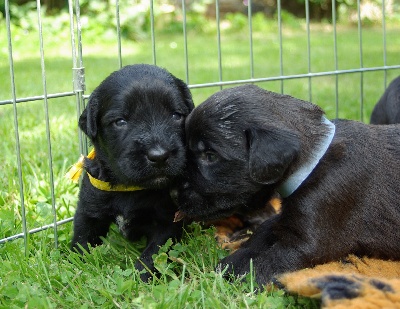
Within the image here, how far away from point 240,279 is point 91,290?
573mm

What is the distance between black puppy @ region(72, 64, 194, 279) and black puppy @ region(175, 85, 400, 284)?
0.14m

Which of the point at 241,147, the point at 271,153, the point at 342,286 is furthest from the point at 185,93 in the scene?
the point at 342,286

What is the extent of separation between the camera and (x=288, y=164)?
224 centimetres

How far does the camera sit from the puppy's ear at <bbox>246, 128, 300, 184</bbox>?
2.21 meters

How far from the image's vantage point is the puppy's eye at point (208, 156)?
2.38 m

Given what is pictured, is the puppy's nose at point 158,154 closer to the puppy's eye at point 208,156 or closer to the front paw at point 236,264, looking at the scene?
the puppy's eye at point 208,156

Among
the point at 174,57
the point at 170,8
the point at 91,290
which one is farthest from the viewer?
the point at 170,8

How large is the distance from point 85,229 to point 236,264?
784 millimetres

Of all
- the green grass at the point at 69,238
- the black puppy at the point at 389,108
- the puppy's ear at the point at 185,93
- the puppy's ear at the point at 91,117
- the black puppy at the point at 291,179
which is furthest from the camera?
the black puppy at the point at 389,108

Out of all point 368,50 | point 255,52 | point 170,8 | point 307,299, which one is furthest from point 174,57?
point 307,299

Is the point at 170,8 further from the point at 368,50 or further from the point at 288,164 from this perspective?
the point at 288,164

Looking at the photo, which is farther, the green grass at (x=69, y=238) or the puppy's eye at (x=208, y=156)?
the puppy's eye at (x=208, y=156)

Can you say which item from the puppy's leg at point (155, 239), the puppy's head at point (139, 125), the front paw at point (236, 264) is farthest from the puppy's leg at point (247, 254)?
the puppy's head at point (139, 125)

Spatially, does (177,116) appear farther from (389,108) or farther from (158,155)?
(389,108)
